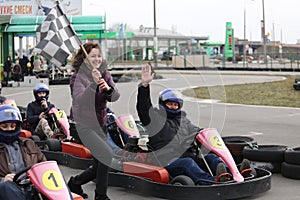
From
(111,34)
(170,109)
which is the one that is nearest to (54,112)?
(170,109)

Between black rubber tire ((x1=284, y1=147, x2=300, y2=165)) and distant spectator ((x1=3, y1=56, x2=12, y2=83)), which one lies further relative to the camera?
distant spectator ((x1=3, y1=56, x2=12, y2=83))

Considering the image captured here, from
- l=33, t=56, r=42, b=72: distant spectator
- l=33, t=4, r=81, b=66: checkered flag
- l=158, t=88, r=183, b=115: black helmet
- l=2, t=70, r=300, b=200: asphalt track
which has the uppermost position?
l=33, t=4, r=81, b=66: checkered flag

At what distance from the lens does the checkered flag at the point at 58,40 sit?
777 cm

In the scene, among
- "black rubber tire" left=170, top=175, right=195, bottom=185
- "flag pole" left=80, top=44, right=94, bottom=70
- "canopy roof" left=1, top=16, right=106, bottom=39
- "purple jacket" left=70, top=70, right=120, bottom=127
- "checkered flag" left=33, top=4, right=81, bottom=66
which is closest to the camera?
"purple jacket" left=70, top=70, right=120, bottom=127

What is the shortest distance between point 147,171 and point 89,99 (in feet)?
3.52

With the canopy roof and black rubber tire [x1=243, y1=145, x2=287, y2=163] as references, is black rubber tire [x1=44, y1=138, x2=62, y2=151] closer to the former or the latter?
black rubber tire [x1=243, y1=145, x2=287, y2=163]

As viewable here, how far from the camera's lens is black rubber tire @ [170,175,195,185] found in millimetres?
5202

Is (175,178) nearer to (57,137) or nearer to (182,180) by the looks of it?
(182,180)

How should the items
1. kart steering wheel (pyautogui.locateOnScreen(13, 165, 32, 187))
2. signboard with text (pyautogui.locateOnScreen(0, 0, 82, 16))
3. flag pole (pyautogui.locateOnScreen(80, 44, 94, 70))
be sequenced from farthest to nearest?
signboard with text (pyautogui.locateOnScreen(0, 0, 82, 16)), flag pole (pyautogui.locateOnScreen(80, 44, 94, 70)), kart steering wheel (pyautogui.locateOnScreen(13, 165, 32, 187))

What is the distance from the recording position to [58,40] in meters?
8.20

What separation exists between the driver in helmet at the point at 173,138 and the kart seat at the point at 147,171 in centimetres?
10

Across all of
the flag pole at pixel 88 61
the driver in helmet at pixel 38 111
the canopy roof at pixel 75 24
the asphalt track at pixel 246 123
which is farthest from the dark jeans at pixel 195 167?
the canopy roof at pixel 75 24

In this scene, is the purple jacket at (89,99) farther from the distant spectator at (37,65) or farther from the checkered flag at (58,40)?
the distant spectator at (37,65)

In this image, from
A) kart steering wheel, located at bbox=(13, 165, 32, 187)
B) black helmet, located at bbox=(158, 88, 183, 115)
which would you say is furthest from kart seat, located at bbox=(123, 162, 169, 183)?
kart steering wheel, located at bbox=(13, 165, 32, 187)
